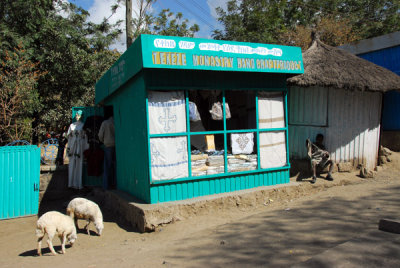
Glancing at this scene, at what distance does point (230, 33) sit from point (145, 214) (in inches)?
725

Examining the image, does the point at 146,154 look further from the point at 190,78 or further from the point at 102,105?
the point at 102,105

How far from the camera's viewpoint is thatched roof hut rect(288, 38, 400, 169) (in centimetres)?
744

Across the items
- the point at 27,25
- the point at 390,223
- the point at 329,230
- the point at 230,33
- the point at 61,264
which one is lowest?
the point at 61,264

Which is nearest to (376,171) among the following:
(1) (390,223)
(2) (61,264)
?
(1) (390,223)

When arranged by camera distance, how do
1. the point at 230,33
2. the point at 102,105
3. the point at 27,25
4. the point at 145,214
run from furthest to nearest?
the point at 230,33 → the point at 27,25 → the point at 102,105 → the point at 145,214

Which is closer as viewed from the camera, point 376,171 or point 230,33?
point 376,171

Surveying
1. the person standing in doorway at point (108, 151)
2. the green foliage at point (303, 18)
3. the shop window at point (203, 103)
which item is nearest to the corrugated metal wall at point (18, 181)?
the person standing in doorway at point (108, 151)

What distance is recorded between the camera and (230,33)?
836 inches

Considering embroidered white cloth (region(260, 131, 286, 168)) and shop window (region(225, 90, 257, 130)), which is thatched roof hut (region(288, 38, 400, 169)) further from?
embroidered white cloth (region(260, 131, 286, 168))

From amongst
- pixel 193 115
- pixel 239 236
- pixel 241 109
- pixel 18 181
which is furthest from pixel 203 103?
pixel 18 181

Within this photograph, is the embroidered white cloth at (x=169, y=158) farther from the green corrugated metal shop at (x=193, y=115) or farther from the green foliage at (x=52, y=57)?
the green foliage at (x=52, y=57)

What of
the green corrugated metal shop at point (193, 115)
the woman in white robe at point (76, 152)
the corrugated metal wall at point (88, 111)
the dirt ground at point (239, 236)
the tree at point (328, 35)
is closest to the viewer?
the dirt ground at point (239, 236)

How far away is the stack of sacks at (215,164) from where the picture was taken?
593cm

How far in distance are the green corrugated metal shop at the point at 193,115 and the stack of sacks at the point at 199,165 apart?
0.06 feet
